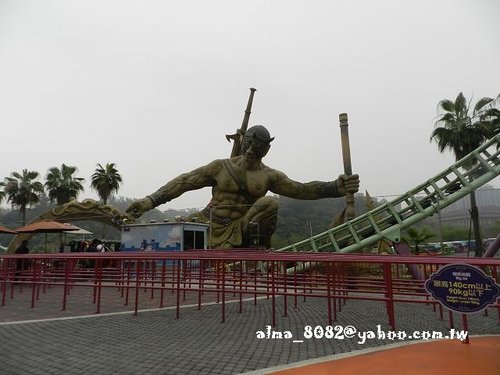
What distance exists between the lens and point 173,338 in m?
5.63

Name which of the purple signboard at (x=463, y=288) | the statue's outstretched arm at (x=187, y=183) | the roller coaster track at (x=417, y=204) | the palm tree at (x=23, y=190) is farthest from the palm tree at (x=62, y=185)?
Result: the purple signboard at (x=463, y=288)

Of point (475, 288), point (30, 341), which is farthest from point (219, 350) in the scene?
point (475, 288)

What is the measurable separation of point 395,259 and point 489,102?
19.8m

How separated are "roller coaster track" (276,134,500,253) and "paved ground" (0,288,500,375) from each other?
525cm

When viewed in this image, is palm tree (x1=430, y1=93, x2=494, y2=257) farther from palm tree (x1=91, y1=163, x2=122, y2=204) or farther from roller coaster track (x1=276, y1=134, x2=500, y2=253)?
palm tree (x1=91, y1=163, x2=122, y2=204)

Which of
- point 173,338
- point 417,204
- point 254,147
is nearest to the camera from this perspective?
point 173,338

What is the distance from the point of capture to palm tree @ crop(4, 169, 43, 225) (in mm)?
39469

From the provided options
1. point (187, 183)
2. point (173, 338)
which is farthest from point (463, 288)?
point (187, 183)

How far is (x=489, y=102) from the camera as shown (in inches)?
828

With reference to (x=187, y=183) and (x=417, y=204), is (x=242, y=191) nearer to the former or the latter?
(x=187, y=183)

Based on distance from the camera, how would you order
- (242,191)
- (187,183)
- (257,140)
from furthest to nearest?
(187,183)
(242,191)
(257,140)

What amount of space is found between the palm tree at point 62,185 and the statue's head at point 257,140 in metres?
27.1

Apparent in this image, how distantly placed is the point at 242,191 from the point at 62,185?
1068 inches

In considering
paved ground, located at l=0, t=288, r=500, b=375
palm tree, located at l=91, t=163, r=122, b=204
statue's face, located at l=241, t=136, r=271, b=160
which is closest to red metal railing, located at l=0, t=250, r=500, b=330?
paved ground, located at l=0, t=288, r=500, b=375
